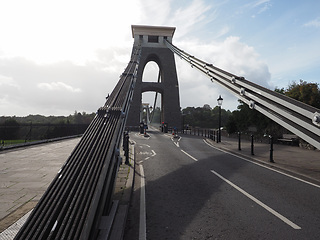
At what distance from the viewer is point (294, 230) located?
316cm

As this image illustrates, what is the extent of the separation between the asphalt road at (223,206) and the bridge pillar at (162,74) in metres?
34.6

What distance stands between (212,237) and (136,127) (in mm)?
35925

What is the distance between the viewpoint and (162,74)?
44.6 meters

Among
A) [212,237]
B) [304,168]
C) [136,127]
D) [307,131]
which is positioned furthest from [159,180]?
[136,127]

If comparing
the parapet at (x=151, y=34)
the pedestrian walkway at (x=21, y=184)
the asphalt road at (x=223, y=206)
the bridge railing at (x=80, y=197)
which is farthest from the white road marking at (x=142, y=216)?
the parapet at (x=151, y=34)

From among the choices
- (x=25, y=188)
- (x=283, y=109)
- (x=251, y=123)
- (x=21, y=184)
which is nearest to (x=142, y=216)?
(x=25, y=188)

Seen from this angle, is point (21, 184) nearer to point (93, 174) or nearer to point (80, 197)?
point (93, 174)

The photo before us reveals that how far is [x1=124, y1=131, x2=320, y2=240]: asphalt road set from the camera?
3162 mm

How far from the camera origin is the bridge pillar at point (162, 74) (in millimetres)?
41250

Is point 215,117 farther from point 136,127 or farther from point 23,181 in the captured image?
point 23,181

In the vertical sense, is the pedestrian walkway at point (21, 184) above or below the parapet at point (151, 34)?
below

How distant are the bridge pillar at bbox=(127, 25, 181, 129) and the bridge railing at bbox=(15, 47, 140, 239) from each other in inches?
1409

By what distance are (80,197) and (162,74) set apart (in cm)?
4341

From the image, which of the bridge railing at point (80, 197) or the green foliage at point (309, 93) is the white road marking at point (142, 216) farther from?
the green foliage at point (309, 93)
